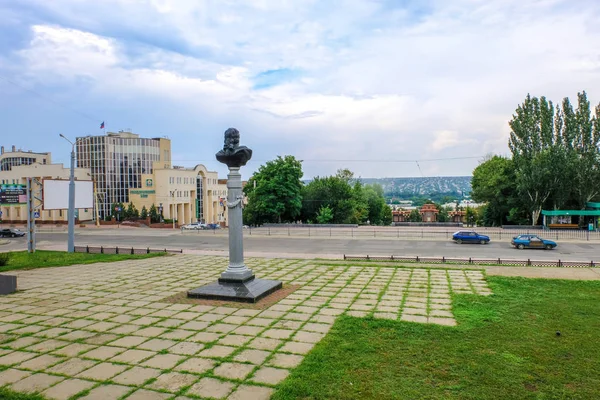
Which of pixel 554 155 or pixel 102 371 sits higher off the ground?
pixel 554 155

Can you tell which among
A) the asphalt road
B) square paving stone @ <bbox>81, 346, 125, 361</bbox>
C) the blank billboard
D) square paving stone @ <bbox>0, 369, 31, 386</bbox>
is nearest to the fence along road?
the asphalt road

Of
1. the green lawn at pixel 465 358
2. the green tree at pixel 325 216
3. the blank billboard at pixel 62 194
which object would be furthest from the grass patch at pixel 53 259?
the green tree at pixel 325 216

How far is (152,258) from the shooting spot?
21.6 m

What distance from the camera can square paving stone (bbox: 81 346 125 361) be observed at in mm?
7377

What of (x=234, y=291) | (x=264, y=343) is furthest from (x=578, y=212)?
(x=264, y=343)

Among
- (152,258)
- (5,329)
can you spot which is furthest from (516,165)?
(5,329)

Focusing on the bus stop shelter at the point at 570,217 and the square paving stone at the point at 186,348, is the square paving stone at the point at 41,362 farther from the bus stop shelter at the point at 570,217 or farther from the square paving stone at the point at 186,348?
the bus stop shelter at the point at 570,217

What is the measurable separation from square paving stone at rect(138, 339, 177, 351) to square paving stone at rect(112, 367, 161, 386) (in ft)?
3.08

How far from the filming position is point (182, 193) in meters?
75.1

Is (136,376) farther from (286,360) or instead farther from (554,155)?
(554,155)

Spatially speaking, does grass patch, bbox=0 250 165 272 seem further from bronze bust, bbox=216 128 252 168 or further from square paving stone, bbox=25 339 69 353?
square paving stone, bbox=25 339 69 353

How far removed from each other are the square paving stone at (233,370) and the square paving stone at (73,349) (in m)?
2.76

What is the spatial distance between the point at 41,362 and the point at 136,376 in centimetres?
190

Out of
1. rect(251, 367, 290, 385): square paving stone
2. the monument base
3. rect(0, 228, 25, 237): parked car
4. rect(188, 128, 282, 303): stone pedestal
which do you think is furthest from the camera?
rect(0, 228, 25, 237): parked car
